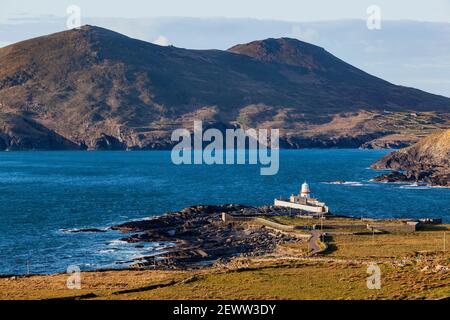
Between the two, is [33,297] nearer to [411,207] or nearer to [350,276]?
[350,276]

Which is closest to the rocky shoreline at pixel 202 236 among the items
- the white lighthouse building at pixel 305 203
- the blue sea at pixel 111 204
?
the white lighthouse building at pixel 305 203

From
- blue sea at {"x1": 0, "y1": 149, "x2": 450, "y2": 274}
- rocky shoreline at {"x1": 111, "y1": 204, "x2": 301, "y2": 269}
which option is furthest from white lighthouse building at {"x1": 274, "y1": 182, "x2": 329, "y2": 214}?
blue sea at {"x1": 0, "y1": 149, "x2": 450, "y2": 274}

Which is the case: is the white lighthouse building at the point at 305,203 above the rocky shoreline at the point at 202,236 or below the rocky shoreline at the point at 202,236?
above

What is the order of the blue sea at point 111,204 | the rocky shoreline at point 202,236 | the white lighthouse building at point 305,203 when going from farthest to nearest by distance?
1. the white lighthouse building at point 305,203
2. the blue sea at point 111,204
3. the rocky shoreline at point 202,236

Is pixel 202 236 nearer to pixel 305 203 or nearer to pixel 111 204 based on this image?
pixel 305 203

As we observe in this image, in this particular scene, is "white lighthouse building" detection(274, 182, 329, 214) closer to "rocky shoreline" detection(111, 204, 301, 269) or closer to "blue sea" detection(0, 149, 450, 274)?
"rocky shoreline" detection(111, 204, 301, 269)

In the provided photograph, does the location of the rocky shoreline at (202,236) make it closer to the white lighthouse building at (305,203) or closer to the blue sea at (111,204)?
the white lighthouse building at (305,203)
